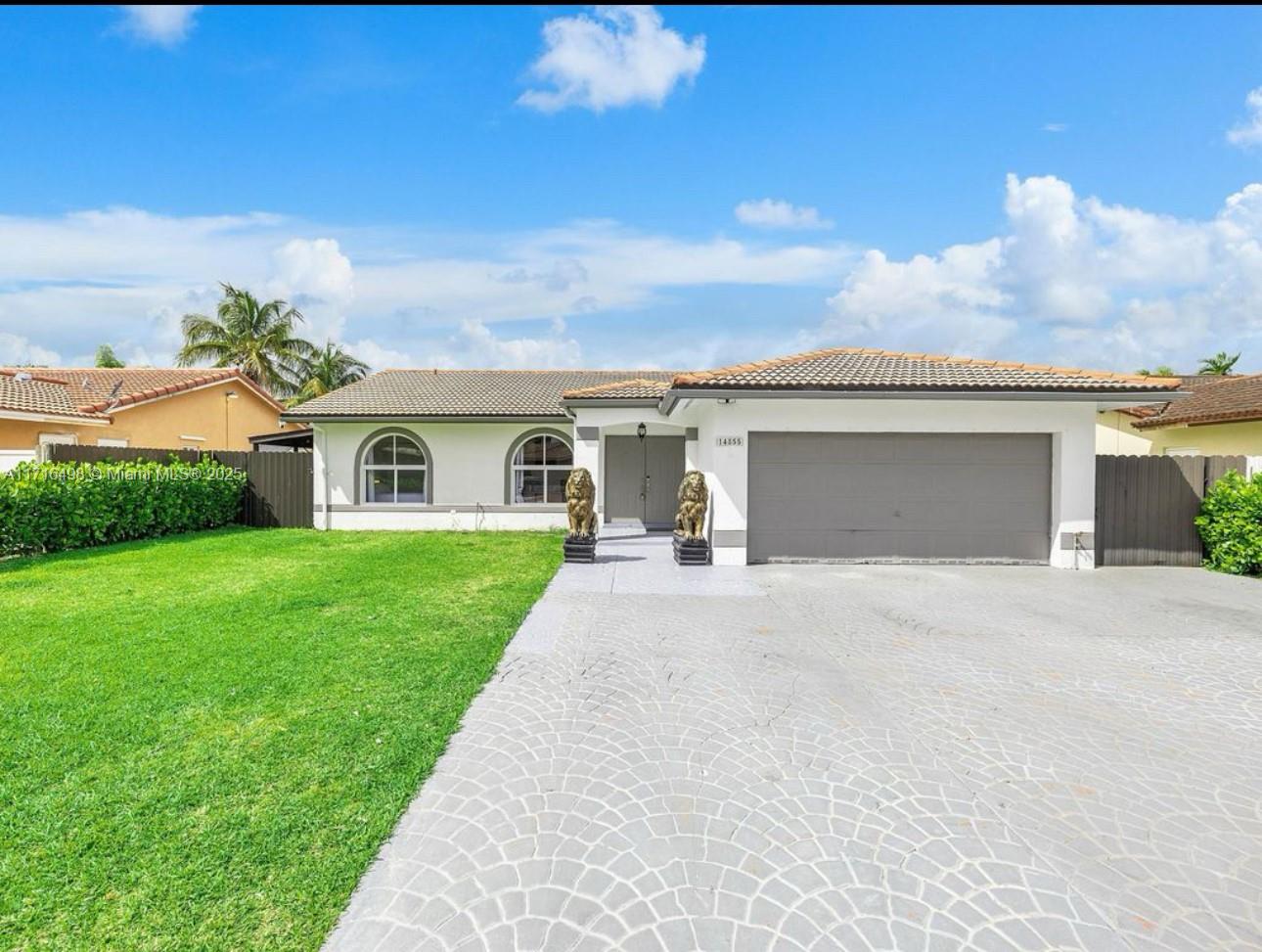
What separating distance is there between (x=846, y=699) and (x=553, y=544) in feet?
29.2

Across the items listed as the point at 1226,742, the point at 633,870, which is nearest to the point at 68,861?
the point at 633,870

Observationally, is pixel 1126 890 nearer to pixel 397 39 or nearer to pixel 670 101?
pixel 397 39

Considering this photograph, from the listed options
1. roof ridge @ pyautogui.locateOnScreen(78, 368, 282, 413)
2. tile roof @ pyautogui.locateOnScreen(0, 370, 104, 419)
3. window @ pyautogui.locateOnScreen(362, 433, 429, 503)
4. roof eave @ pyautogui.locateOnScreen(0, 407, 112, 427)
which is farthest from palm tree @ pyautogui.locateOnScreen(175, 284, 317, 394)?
window @ pyautogui.locateOnScreen(362, 433, 429, 503)

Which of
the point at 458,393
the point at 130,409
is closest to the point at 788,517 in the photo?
the point at 458,393

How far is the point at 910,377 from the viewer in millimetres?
9828

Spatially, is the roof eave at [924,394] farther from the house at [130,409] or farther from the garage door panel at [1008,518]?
the house at [130,409]

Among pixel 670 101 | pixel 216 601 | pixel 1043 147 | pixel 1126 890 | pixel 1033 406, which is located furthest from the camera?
pixel 670 101

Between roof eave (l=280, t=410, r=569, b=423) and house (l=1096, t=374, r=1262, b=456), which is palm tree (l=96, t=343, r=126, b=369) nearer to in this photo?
roof eave (l=280, t=410, r=569, b=423)

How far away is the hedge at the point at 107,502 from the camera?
10641 millimetres

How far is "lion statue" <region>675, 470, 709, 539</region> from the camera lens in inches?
406

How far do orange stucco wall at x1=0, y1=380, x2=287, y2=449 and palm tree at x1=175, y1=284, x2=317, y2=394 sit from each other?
7061 millimetres

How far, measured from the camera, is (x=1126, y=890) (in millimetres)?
2564

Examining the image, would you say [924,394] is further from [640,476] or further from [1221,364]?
[1221,364]

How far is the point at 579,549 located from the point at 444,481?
657 centimetres
